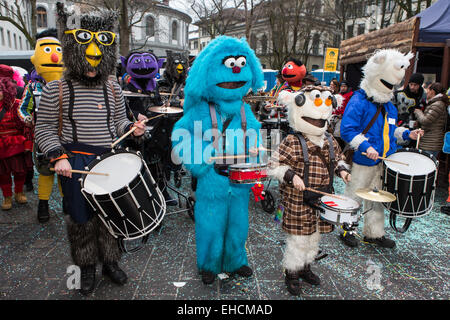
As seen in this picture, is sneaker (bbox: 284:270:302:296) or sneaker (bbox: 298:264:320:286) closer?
sneaker (bbox: 284:270:302:296)

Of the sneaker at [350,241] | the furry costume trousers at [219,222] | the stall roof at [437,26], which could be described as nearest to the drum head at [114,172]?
the furry costume trousers at [219,222]

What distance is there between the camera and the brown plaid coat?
8.50 feet

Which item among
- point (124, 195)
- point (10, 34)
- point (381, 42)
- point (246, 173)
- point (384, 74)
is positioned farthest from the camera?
point (10, 34)

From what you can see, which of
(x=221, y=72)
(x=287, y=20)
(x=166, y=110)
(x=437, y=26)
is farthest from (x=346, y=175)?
(x=287, y=20)

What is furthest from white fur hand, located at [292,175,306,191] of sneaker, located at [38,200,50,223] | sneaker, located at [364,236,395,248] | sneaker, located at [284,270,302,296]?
sneaker, located at [38,200,50,223]

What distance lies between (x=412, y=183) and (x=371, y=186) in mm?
605

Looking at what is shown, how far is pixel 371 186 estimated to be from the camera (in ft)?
11.3

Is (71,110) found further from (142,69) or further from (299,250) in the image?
(142,69)

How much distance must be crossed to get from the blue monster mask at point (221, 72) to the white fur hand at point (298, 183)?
2.66ft

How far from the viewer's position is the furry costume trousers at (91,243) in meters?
2.50

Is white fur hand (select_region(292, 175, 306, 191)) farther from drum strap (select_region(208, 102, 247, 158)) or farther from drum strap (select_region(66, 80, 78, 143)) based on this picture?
drum strap (select_region(66, 80, 78, 143))

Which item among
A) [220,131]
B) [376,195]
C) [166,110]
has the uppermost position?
[166,110]

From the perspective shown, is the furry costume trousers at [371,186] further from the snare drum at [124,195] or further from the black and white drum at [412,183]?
the snare drum at [124,195]
